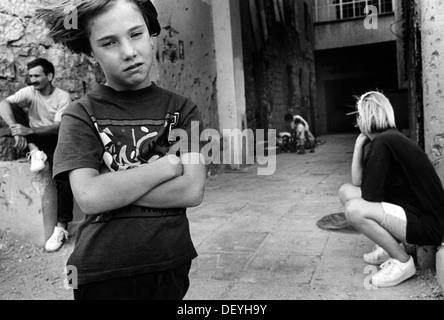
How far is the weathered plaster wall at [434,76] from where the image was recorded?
260cm

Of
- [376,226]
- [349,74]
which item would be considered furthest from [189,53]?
[349,74]

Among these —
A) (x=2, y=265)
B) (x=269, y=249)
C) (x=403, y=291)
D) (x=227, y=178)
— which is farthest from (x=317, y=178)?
(x=2, y=265)

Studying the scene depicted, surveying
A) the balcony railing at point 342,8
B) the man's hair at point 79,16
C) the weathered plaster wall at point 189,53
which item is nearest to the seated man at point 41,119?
the weathered plaster wall at point 189,53

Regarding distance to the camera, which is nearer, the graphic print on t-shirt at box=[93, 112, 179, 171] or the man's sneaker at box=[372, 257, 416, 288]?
the graphic print on t-shirt at box=[93, 112, 179, 171]

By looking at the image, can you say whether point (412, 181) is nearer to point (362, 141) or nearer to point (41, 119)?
point (362, 141)

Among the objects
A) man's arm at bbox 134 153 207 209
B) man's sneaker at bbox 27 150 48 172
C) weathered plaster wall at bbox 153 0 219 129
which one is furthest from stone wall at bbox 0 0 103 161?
man's arm at bbox 134 153 207 209

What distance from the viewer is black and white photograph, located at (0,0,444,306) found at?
4.29 ft

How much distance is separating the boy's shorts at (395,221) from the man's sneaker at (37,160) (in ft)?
8.68

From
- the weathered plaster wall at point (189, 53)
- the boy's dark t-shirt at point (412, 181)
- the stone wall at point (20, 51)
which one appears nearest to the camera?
the boy's dark t-shirt at point (412, 181)

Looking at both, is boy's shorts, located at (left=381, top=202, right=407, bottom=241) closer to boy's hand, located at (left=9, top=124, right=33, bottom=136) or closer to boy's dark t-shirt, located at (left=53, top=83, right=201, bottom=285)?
boy's dark t-shirt, located at (left=53, top=83, right=201, bottom=285)

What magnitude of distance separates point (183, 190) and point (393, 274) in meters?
1.83

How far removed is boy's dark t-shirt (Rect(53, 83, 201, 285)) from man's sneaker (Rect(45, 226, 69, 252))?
2.48 metres

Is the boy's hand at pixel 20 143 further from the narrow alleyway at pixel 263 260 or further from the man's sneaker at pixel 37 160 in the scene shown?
the narrow alleyway at pixel 263 260

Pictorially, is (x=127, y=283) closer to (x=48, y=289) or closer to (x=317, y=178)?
(x=48, y=289)
